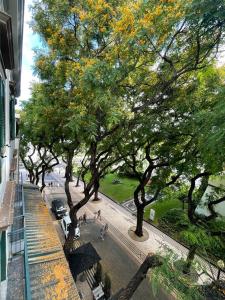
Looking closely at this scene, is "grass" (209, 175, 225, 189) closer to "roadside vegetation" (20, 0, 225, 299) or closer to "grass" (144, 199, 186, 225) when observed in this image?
"roadside vegetation" (20, 0, 225, 299)

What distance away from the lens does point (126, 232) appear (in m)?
15.2

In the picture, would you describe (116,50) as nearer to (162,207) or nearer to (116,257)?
(116,257)

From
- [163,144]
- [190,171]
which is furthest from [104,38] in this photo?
[190,171]

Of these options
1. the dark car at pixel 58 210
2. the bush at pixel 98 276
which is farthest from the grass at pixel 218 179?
the dark car at pixel 58 210

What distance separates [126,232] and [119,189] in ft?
29.7

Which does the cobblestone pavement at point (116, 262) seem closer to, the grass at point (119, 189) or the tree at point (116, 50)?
the grass at point (119, 189)

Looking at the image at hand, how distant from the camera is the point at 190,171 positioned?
31.0 feet

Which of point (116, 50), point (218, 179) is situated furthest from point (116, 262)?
point (116, 50)

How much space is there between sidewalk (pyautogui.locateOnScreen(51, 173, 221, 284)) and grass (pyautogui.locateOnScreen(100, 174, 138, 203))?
977 millimetres

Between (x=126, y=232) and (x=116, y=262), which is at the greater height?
(x=126, y=232)

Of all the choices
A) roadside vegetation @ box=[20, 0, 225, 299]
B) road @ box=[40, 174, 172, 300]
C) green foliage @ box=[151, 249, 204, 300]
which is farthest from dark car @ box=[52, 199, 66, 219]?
green foliage @ box=[151, 249, 204, 300]

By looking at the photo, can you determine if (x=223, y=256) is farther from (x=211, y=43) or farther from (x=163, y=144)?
(x=211, y=43)

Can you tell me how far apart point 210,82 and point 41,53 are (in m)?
7.72

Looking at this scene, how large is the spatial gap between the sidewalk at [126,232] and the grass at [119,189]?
0.98 m
